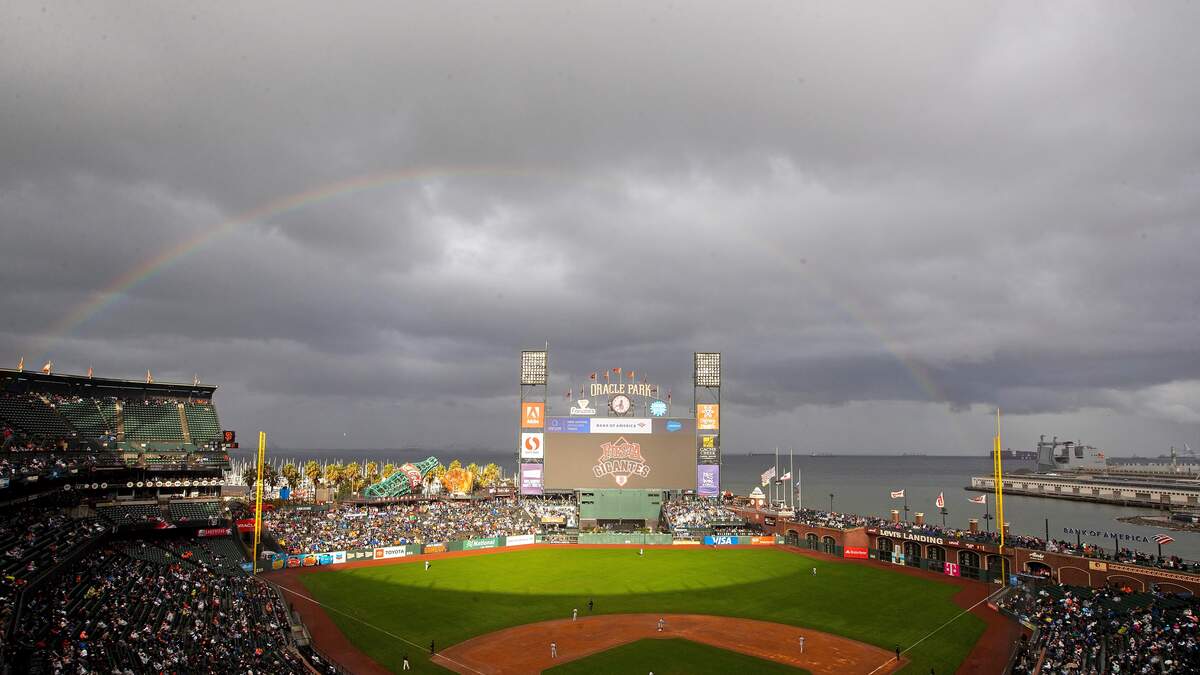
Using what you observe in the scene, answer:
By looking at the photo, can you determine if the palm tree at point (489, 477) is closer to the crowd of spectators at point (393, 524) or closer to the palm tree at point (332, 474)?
the palm tree at point (332, 474)

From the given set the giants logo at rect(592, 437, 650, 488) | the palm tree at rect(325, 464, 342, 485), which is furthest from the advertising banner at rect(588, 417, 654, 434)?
the palm tree at rect(325, 464, 342, 485)

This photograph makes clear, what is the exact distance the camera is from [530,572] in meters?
61.8

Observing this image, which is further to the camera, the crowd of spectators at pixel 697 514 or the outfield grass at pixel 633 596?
the crowd of spectators at pixel 697 514

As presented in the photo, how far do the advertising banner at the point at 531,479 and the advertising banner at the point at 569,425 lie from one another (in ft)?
18.7

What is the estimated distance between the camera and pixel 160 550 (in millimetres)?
51719

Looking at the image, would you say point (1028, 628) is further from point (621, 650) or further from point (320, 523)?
point (320, 523)

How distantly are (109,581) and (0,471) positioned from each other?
384 inches

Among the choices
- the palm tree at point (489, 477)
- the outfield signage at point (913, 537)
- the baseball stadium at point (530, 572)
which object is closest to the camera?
the baseball stadium at point (530, 572)

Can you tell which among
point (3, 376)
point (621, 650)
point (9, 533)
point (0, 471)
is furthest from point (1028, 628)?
point (3, 376)

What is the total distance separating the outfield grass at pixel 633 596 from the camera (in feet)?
137

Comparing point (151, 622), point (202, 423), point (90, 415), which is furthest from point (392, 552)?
point (151, 622)

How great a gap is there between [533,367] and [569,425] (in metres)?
11.4

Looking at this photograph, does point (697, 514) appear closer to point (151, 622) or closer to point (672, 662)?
point (672, 662)

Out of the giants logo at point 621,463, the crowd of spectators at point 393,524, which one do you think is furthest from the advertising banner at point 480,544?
the giants logo at point 621,463
